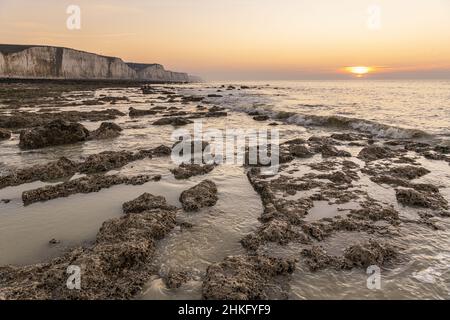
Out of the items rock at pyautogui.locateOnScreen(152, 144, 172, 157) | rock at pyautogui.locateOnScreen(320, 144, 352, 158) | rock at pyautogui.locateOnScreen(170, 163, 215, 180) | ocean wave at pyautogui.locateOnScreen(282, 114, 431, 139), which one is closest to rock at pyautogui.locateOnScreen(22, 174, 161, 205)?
rock at pyautogui.locateOnScreen(170, 163, 215, 180)

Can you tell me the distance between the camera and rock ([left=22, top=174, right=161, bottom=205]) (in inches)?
320

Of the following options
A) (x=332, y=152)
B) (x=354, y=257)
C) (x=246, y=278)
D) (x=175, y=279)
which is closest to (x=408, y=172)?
(x=332, y=152)

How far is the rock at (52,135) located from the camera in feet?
46.9

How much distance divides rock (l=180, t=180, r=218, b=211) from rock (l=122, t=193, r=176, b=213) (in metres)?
0.41

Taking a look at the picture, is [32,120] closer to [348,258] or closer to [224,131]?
[224,131]

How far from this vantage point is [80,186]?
8898mm

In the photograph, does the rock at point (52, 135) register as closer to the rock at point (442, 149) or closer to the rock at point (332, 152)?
the rock at point (332, 152)

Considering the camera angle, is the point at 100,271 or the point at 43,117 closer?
the point at 100,271

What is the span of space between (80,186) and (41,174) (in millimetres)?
2006

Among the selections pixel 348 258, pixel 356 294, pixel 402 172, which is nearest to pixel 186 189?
pixel 348 258

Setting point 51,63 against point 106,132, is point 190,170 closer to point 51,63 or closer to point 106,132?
point 106,132

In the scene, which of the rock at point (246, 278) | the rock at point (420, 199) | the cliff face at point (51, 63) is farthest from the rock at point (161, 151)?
the cliff face at point (51, 63)

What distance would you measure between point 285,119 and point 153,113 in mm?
11795

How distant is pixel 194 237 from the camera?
246 inches
